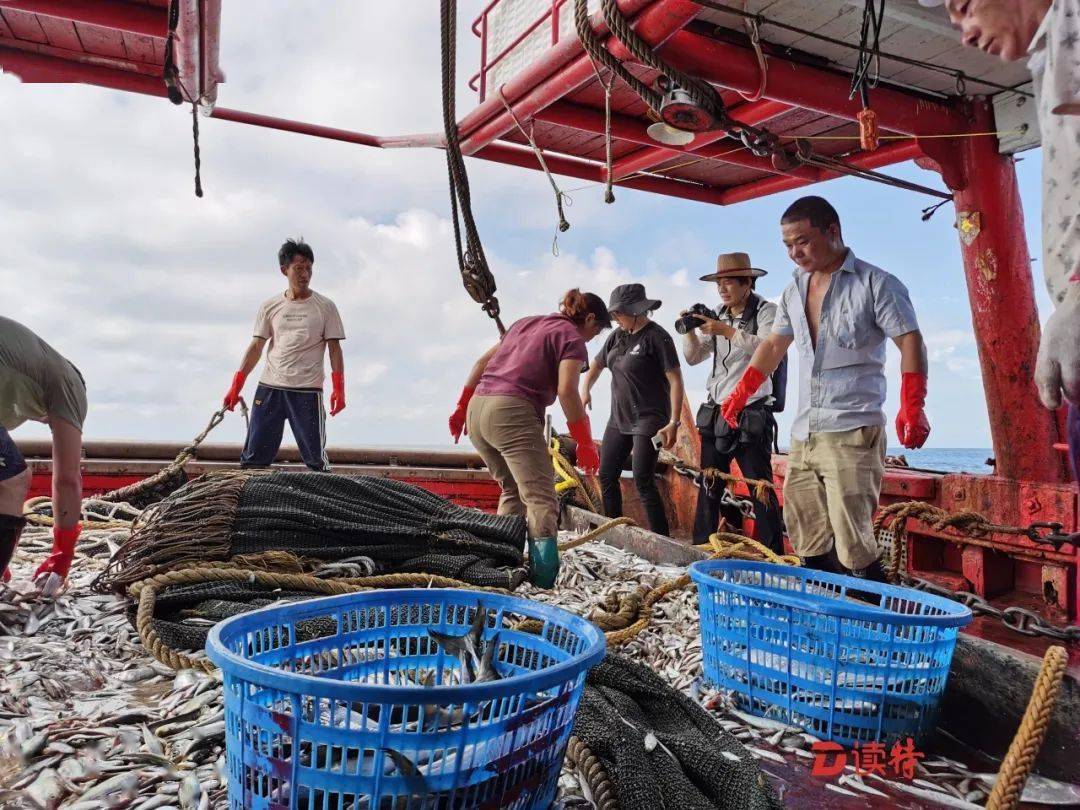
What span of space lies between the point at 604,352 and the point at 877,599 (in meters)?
3.51

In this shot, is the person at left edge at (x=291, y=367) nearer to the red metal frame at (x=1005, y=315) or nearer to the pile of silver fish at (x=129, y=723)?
the pile of silver fish at (x=129, y=723)

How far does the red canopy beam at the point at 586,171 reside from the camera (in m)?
7.71

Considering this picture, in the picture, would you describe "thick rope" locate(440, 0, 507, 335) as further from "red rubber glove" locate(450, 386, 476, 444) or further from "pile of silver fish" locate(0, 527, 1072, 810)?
"pile of silver fish" locate(0, 527, 1072, 810)

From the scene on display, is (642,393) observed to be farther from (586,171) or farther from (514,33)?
(514,33)

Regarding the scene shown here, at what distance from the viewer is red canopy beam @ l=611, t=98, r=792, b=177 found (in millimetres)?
5926

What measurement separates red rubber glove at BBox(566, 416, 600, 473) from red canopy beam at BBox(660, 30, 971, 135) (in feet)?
8.40

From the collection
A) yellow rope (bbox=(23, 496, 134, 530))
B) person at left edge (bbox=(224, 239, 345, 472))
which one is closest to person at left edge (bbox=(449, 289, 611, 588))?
person at left edge (bbox=(224, 239, 345, 472))

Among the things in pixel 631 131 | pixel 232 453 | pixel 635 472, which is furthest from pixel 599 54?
pixel 232 453

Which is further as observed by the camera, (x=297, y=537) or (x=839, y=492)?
(x=297, y=537)

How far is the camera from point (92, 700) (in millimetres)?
2346

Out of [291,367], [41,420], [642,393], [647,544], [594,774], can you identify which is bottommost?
[594,774]

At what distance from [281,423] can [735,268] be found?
386cm

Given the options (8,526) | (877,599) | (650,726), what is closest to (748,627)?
(650,726)

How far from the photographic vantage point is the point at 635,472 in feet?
19.1
